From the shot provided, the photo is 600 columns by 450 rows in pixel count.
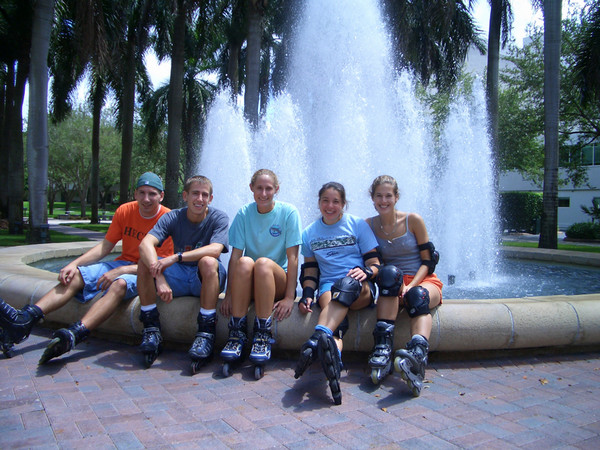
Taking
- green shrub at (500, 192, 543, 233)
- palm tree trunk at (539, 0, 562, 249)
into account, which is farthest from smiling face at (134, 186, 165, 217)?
green shrub at (500, 192, 543, 233)

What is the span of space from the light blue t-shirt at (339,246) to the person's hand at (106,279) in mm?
1696

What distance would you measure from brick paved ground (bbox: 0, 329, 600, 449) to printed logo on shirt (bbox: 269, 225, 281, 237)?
3.43 ft

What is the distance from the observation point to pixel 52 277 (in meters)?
5.13

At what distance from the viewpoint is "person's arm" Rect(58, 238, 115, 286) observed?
412 cm

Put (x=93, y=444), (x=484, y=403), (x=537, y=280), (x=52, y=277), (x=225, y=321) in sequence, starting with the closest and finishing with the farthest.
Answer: (x=93, y=444) < (x=484, y=403) < (x=225, y=321) < (x=52, y=277) < (x=537, y=280)

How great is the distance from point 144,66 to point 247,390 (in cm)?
2536

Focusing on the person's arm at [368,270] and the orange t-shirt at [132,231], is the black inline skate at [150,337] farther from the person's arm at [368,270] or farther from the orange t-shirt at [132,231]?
the person's arm at [368,270]

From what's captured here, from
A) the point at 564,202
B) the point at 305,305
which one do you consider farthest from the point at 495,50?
the point at 564,202

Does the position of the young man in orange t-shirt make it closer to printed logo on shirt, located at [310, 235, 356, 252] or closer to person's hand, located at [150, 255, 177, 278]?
person's hand, located at [150, 255, 177, 278]

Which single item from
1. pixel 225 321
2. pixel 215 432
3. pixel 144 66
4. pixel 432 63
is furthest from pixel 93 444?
pixel 144 66

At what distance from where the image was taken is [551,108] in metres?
13.8

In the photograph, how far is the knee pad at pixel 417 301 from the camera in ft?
11.8

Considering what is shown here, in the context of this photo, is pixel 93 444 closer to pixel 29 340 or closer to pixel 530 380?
pixel 29 340

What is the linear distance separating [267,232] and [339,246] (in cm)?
62
